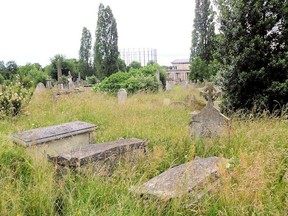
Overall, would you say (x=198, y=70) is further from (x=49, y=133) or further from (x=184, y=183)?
(x=184, y=183)

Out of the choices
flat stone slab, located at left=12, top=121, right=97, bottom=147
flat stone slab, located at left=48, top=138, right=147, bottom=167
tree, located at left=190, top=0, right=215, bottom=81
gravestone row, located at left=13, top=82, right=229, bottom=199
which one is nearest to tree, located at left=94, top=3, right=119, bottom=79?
tree, located at left=190, top=0, right=215, bottom=81

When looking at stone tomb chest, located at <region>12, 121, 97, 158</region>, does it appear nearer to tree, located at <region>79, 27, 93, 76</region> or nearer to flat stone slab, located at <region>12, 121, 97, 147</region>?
flat stone slab, located at <region>12, 121, 97, 147</region>

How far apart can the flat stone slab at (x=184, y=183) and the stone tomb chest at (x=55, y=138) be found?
1858 millimetres

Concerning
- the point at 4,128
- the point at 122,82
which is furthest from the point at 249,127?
the point at 122,82

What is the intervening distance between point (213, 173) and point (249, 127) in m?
2.14

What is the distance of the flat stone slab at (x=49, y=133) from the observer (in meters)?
4.18

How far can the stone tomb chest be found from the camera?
164 inches

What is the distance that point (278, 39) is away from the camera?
6867 millimetres

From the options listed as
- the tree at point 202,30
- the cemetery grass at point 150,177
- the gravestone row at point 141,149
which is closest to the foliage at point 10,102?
the gravestone row at point 141,149

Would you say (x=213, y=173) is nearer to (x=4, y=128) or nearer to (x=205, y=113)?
(x=205, y=113)

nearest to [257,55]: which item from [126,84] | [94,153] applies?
[94,153]

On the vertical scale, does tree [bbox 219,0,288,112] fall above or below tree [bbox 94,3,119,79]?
below

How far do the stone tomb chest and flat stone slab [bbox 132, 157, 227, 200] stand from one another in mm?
1858

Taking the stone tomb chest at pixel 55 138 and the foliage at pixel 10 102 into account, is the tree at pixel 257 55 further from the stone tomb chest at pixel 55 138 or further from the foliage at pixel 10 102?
the foliage at pixel 10 102
